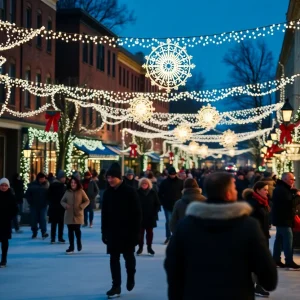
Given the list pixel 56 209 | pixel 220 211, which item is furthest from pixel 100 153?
pixel 220 211

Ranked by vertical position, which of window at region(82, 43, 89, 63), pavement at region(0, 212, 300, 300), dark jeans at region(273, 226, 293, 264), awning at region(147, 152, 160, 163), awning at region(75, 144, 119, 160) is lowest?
pavement at region(0, 212, 300, 300)

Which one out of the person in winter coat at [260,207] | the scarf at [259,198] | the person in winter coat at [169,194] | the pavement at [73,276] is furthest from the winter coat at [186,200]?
the person in winter coat at [169,194]

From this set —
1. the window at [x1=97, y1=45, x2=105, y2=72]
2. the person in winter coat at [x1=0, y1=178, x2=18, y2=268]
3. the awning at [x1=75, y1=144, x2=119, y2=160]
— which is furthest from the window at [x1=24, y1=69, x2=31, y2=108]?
the person in winter coat at [x1=0, y1=178, x2=18, y2=268]

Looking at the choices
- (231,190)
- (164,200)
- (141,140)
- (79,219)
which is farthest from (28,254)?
(141,140)

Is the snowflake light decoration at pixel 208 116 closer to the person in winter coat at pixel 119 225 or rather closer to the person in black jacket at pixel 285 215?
the person in black jacket at pixel 285 215

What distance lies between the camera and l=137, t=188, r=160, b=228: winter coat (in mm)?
16109

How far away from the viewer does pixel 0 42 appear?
109ft

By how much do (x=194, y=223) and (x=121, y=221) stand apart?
560cm

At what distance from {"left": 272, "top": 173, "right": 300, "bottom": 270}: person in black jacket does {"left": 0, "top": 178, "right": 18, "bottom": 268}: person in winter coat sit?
16.4 feet

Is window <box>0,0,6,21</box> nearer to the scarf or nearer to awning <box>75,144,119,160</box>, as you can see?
awning <box>75,144,119,160</box>

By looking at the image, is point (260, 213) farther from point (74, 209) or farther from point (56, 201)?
point (56, 201)

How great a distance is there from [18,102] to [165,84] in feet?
56.4

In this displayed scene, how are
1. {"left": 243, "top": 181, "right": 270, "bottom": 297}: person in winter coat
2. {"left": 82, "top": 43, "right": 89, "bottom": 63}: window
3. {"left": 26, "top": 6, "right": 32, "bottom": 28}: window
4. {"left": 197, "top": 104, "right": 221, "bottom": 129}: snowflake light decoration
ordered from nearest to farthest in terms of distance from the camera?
1. {"left": 243, "top": 181, "right": 270, "bottom": 297}: person in winter coat
2. {"left": 197, "top": 104, "right": 221, "bottom": 129}: snowflake light decoration
3. {"left": 26, "top": 6, "right": 32, "bottom": 28}: window
4. {"left": 82, "top": 43, "right": 89, "bottom": 63}: window

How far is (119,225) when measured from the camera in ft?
34.6
